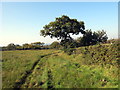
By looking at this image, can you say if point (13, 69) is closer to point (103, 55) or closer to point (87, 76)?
point (87, 76)

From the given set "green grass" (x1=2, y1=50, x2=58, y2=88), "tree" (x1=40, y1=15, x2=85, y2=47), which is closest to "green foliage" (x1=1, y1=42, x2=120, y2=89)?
"green grass" (x1=2, y1=50, x2=58, y2=88)

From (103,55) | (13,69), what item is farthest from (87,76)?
(13,69)

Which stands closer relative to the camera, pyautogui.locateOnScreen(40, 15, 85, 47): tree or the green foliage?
the green foliage

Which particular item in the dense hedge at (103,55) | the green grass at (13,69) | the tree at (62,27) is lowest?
the green grass at (13,69)

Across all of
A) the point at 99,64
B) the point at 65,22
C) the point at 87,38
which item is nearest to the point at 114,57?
the point at 99,64

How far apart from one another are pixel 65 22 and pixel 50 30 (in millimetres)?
6712

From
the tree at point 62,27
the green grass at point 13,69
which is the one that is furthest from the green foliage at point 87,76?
the tree at point 62,27


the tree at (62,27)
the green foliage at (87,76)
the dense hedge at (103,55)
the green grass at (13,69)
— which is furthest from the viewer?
the tree at (62,27)

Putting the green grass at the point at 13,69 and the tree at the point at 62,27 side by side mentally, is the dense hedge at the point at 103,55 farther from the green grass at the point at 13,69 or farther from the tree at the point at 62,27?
the tree at the point at 62,27

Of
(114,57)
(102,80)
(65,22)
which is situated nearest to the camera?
(102,80)

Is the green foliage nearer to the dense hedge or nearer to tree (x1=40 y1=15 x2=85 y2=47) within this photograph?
the dense hedge

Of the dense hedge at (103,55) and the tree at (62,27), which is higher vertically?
the tree at (62,27)

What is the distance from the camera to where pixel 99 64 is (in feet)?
35.8

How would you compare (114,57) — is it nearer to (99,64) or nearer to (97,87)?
(99,64)
